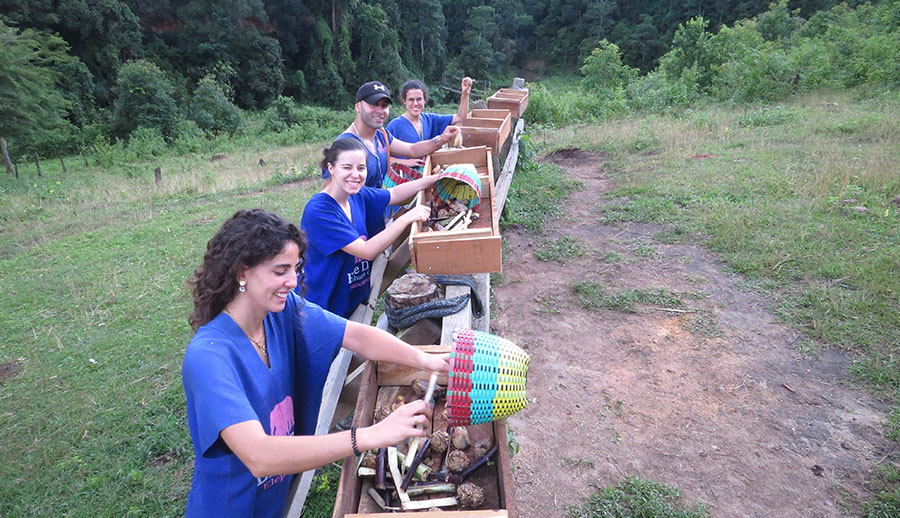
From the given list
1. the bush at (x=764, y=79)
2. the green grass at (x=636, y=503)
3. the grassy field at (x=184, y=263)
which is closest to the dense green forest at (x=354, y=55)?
the bush at (x=764, y=79)

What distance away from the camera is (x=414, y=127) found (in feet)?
17.7

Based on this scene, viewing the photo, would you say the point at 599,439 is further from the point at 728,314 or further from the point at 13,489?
the point at 13,489

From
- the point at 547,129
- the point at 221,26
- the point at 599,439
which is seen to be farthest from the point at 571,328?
the point at 221,26

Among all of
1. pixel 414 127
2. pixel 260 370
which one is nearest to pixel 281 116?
pixel 414 127

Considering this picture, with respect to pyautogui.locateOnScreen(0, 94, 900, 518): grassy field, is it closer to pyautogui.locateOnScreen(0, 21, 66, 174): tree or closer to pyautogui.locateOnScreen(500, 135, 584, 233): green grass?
pyautogui.locateOnScreen(500, 135, 584, 233): green grass

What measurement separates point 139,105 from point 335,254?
31.1 metres

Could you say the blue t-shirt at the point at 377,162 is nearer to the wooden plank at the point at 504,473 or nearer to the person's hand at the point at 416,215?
the person's hand at the point at 416,215

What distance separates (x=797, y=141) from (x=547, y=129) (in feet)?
23.9

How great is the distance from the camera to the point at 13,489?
3.44m

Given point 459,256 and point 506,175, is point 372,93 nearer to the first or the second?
point 459,256

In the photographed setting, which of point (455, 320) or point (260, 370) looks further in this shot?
point (455, 320)

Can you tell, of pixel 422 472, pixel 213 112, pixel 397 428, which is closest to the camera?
pixel 397 428

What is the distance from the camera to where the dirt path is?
11.0 ft

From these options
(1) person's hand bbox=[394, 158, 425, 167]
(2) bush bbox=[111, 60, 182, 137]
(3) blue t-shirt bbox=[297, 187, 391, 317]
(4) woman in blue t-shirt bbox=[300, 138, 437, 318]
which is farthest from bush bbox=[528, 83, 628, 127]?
(2) bush bbox=[111, 60, 182, 137]
